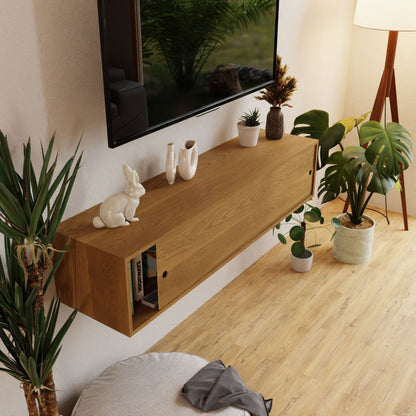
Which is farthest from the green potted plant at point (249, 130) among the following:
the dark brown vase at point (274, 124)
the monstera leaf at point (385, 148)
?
the monstera leaf at point (385, 148)

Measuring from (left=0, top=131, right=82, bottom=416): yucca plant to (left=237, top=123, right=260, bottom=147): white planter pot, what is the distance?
104cm

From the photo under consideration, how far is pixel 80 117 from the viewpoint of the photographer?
1875mm

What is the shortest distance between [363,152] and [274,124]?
638mm

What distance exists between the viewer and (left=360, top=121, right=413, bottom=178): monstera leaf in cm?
279

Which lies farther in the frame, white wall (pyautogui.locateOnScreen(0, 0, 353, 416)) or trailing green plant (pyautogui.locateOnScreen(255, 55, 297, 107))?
trailing green plant (pyautogui.locateOnScreen(255, 55, 297, 107))

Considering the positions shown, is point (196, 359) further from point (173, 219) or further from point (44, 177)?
point (44, 177)

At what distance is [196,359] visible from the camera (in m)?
2.22

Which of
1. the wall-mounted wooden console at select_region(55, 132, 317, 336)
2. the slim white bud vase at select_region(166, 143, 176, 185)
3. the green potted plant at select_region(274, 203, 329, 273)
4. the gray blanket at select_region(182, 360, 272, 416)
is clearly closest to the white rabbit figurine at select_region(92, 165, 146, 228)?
the wall-mounted wooden console at select_region(55, 132, 317, 336)

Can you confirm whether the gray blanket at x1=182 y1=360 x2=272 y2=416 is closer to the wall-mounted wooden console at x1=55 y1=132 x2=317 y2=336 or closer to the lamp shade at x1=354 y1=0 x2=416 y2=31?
the wall-mounted wooden console at x1=55 y1=132 x2=317 y2=336

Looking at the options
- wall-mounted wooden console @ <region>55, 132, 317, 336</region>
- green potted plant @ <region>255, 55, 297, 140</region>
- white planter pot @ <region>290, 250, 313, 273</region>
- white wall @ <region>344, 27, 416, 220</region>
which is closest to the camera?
wall-mounted wooden console @ <region>55, 132, 317, 336</region>

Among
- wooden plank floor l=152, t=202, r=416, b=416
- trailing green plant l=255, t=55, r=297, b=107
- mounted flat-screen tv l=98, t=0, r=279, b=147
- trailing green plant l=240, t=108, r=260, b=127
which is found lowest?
wooden plank floor l=152, t=202, r=416, b=416

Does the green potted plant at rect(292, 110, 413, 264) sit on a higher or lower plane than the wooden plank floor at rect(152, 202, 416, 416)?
higher

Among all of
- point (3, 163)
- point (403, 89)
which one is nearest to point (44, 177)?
point (3, 163)

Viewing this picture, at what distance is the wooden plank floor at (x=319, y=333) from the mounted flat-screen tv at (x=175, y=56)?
113 cm
